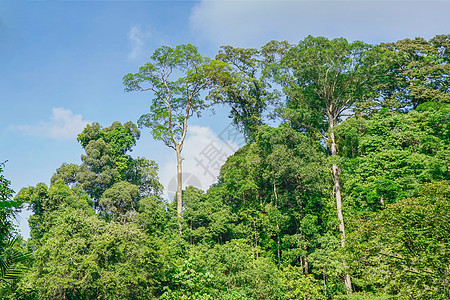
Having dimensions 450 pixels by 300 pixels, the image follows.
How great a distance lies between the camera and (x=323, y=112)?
1838 centimetres

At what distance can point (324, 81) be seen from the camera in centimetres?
1748

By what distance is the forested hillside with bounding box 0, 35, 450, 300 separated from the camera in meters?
9.01

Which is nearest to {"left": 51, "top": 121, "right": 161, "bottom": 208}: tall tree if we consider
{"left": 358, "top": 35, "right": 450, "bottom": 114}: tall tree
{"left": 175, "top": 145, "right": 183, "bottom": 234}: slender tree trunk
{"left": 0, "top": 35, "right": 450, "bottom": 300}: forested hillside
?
{"left": 0, "top": 35, "right": 450, "bottom": 300}: forested hillside

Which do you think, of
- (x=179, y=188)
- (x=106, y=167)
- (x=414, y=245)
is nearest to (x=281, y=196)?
(x=179, y=188)

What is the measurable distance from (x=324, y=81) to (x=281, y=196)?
20.5 feet

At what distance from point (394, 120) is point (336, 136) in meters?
2.84

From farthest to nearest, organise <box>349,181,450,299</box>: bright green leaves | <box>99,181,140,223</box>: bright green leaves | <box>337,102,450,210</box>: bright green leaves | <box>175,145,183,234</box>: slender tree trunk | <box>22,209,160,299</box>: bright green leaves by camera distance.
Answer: <box>99,181,140,223</box>: bright green leaves < <box>175,145,183,234</box>: slender tree trunk < <box>337,102,450,210</box>: bright green leaves < <box>22,209,160,299</box>: bright green leaves < <box>349,181,450,299</box>: bright green leaves

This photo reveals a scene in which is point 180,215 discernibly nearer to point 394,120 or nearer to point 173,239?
point 173,239

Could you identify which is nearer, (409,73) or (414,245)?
(414,245)

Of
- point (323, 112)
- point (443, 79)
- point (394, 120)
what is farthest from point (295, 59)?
point (443, 79)

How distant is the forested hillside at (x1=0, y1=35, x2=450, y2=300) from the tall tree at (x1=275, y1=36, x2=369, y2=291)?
7 cm

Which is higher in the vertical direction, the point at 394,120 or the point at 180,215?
the point at 394,120

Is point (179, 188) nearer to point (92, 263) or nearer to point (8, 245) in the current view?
point (92, 263)

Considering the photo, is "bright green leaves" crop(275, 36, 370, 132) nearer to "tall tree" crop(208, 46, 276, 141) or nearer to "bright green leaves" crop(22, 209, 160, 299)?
"tall tree" crop(208, 46, 276, 141)
